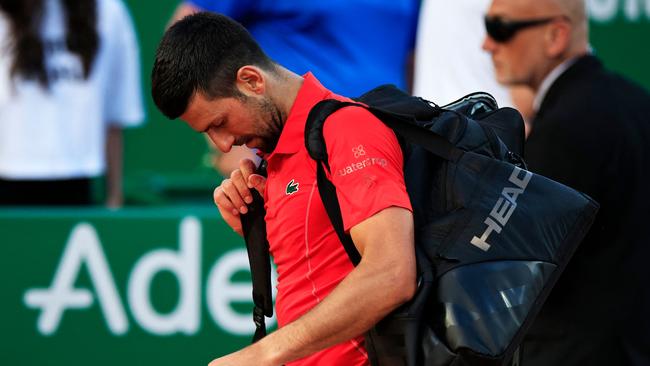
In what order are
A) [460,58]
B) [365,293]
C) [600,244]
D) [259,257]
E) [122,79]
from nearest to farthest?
[365,293] → [259,257] → [600,244] → [460,58] → [122,79]

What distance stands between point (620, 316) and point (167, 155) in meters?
3.87

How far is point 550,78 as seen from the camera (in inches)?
158

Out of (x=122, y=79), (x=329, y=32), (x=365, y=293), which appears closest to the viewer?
(x=365, y=293)

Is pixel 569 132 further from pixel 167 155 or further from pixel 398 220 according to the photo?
pixel 167 155

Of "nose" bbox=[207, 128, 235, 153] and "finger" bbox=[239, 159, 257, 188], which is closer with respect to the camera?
"nose" bbox=[207, 128, 235, 153]

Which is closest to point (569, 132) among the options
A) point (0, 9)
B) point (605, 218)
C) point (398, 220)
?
point (605, 218)

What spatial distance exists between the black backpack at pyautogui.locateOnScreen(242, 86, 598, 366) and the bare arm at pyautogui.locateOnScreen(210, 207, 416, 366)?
0.05 metres

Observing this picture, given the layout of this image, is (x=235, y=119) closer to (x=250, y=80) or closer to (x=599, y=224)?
(x=250, y=80)

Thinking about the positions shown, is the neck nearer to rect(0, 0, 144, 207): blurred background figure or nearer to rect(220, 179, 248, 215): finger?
rect(220, 179, 248, 215): finger

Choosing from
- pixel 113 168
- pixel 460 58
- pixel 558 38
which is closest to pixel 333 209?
pixel 558 38

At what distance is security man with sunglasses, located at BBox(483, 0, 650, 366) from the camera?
361 cm

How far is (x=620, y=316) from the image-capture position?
3.64 m

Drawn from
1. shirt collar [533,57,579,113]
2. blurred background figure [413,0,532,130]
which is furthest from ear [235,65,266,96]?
blurred background figure [413,0,532,130]

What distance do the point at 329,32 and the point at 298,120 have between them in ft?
8.32
